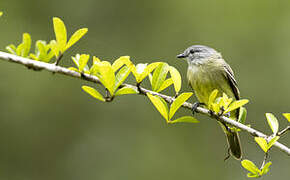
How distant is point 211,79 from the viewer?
4.48m

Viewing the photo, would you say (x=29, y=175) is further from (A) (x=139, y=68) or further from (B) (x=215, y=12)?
(A) (x=139, y=68)

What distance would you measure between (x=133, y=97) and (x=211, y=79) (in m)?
3.75

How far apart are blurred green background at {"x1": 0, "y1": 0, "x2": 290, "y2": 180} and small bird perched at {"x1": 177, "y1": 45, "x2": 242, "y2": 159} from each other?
2.77 m

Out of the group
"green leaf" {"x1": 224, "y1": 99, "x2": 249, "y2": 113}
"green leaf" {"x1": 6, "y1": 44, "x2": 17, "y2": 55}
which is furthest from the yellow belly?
"green leaf" {"x1": 6, "y1": 44, "x2": 17, "y2": 55}

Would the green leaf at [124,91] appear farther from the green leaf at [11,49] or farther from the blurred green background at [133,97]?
the blurred green background at [133,97]

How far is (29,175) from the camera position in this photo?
7.45 metres

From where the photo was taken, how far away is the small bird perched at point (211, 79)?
438 centimetres

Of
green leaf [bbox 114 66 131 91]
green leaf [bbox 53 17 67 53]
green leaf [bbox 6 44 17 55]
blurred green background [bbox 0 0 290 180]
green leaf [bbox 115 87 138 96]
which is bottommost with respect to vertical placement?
blurred green background [bbox 0 0 290 180]

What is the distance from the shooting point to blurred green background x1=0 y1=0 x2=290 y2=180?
7508 mm

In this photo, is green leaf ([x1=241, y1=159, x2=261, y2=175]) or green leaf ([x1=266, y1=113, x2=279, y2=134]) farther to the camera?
green leaf ([x1=266, y1=113, x2=279, y2=134])

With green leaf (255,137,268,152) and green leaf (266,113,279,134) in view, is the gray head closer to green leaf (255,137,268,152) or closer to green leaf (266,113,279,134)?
green leaf (266,113,279,134)

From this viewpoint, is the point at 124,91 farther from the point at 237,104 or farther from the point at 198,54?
the point at 198,54

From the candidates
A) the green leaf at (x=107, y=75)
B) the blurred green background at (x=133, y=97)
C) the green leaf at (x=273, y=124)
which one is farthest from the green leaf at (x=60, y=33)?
the blurred green background at (x=133, y=97)

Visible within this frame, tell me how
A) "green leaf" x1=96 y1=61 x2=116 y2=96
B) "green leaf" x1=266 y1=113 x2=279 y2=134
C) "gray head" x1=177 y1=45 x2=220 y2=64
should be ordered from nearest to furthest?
"green leaf" x1=96 y1=61 x2=116 y2=96, "green leaf" x1=266 y1=113 x2=279 y2=134, "gray head" x1=177 y1=45 x2=220 y2=64
